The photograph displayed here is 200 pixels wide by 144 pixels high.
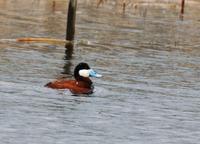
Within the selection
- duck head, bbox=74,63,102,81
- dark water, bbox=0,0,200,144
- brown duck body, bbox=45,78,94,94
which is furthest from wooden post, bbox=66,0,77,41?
brown duck body, bbox=45,78,94,94

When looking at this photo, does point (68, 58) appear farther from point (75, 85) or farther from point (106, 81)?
point (75, 85)

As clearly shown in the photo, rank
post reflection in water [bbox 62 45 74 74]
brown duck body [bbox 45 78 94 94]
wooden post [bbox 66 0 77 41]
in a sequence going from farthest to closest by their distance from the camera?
wooden post [bbox 66 0 77 41]
post reflection in water [bbox 62 45 74 74]
brown duck body [bbox 45 78 94 94]

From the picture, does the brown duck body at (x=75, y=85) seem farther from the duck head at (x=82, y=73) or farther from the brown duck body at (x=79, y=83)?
the duck head at (x=82, y=73)

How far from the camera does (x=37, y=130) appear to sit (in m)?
17.4

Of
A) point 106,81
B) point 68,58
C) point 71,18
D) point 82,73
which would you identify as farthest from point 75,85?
point 71,18

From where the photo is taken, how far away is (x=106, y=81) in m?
25.5

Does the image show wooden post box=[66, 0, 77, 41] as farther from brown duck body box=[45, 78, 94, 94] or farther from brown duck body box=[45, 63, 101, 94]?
brown duck body box=[45, 78, 94, 94]

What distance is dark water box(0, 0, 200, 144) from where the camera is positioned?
58.4ft

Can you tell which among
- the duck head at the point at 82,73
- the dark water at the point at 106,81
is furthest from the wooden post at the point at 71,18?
the duck head at the point at 82,73

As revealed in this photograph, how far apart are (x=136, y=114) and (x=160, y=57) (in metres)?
13.4

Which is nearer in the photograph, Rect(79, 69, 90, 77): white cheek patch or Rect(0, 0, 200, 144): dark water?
Rect(0, 0, 200, 144): dark water

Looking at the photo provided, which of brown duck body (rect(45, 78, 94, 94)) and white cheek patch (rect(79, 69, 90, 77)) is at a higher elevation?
white cheek patch (rect(79, 69, 90, 77))

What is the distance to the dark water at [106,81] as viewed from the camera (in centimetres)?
1780

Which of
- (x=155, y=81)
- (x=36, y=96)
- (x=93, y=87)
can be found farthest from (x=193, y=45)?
(x=36, y=96)
